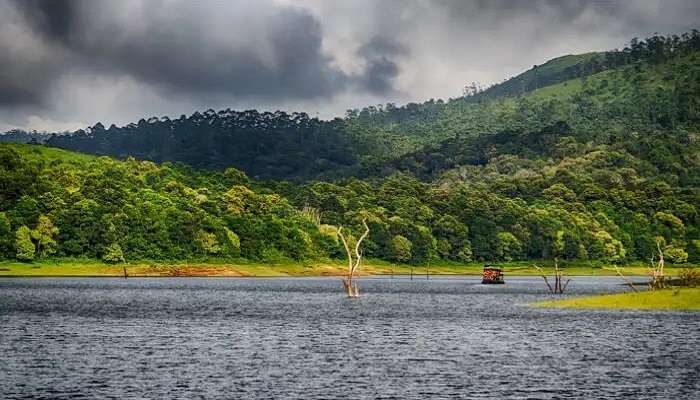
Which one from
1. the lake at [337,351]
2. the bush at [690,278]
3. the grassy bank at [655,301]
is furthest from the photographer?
the bush at [690,278]

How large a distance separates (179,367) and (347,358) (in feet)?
44.7

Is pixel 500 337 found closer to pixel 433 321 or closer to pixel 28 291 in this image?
pixel 433 321

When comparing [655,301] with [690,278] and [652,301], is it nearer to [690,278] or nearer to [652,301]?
[652,301]

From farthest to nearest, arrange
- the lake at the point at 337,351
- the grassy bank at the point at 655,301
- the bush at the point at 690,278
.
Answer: the bush at the point at 690,278 < the grassy bank at the point at 655,301 < the lake at the point at 337,351

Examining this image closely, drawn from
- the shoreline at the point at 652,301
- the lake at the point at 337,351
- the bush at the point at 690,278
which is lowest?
the lake at the point at 337,351

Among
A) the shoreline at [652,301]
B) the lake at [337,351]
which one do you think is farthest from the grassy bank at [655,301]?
the lake at [337,351]

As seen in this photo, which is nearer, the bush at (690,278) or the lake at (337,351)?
the lake at (337,351)

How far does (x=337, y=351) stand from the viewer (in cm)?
7788

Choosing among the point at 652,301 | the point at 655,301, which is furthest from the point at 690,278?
the point at 652,301

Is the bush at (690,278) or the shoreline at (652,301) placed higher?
the bush at (690,278)

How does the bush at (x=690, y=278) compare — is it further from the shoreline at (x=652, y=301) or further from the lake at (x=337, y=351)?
the lake at (x=337, y=351)

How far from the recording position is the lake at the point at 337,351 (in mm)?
58469

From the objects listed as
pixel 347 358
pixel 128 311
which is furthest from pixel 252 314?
pixel 347 358

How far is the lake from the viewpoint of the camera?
58.5m
